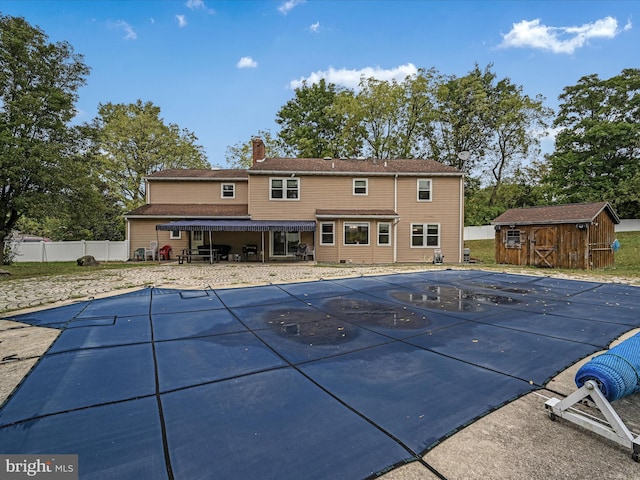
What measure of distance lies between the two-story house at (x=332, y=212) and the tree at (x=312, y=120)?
43.8 feet

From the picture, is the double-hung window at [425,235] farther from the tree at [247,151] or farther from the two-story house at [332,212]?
the tree at [247,151]

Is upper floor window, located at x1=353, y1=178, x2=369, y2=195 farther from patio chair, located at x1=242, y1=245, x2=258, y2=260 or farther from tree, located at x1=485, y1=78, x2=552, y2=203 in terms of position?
tree, located at x1=485, y1=78, x2=552, y2=203

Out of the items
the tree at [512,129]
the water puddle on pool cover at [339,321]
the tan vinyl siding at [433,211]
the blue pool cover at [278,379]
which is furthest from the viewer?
the tree at [512,129]

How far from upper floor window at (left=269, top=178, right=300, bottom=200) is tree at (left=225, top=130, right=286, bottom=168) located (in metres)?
14.5

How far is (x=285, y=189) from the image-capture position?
18203mm

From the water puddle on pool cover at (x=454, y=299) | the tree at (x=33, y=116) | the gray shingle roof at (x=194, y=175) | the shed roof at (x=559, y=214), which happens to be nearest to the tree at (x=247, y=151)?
the gray shingle roof at (x=194, y=175)

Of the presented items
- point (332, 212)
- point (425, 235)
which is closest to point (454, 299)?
point (332, 212)

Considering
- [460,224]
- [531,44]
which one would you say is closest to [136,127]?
[460,224]

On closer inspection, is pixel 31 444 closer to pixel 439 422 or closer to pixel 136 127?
pixel 439 422

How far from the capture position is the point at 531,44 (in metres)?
23.7

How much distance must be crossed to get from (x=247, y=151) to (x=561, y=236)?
87.9 ft

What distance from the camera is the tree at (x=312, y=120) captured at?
31.7 metres

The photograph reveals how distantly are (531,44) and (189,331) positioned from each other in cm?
3135

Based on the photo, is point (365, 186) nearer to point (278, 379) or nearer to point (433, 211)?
point (433, 211)
